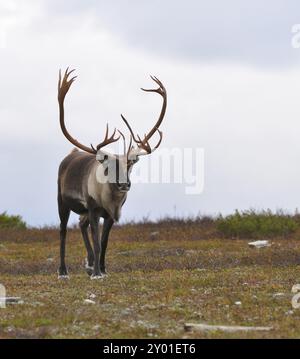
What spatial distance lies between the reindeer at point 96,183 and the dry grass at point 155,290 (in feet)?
2.24

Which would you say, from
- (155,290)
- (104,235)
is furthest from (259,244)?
(155,290)

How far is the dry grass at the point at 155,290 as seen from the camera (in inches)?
451

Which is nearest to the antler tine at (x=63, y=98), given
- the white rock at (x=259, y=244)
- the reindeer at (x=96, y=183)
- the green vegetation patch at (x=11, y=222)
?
the reindeer at (x=96, y=183)

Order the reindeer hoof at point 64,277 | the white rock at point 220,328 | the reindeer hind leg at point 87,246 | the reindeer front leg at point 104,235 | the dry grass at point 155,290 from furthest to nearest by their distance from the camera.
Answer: the reindeer hind leg at point 87,246, the reindeer front leg at point 104,235, the reindeer hoof at point 64,277, the dry grass at point 155,290, the white rock at point 220,328

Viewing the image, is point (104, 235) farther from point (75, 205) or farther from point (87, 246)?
point (75, 205)

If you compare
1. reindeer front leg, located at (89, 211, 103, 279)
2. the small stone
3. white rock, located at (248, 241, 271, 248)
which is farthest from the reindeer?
the small stone

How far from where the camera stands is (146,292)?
14523 mm

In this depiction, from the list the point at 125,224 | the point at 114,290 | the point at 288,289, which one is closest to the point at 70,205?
the point at 114,290

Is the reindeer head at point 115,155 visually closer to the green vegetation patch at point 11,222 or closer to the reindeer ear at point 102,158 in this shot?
the reindeer ear at point 102,158

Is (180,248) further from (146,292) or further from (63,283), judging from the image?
(146,292)

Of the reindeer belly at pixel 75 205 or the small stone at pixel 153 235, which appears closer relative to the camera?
the reindeer belly at pixel 75 205

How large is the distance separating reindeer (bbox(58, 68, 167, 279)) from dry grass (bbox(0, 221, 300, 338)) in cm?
68

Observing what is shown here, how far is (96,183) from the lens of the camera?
17422 mm

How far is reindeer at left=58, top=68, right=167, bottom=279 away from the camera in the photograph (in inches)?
670
